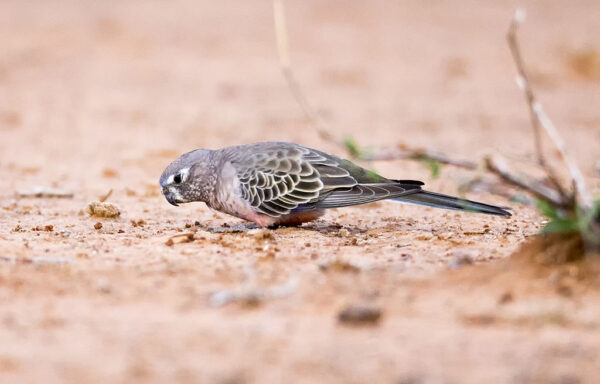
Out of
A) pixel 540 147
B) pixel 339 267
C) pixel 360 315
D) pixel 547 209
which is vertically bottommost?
pixel 360 315

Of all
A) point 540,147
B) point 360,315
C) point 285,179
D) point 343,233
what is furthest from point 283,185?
point 360,315

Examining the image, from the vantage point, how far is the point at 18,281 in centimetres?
486

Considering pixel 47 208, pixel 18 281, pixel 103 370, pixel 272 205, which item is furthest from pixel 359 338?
pixel 47 208

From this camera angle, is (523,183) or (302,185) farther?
(302,185)

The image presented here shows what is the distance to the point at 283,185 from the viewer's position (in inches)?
257

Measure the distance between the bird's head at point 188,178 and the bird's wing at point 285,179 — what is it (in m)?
0.23

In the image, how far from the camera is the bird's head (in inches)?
263

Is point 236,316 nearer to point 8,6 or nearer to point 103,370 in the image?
point 103,370

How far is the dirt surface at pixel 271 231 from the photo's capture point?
153 inches

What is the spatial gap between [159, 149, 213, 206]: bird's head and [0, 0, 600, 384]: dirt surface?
0.88ft

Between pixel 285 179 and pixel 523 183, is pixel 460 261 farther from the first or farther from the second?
pixel 285 179

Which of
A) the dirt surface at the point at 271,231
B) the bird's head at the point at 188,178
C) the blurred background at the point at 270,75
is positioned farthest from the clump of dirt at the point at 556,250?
the blurred background at the point at 270,75

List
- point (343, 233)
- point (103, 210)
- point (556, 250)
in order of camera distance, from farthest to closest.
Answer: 1. point (103, 210)
2. point (343, 233)
3. point (556, 250)

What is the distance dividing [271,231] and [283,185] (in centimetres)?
31
